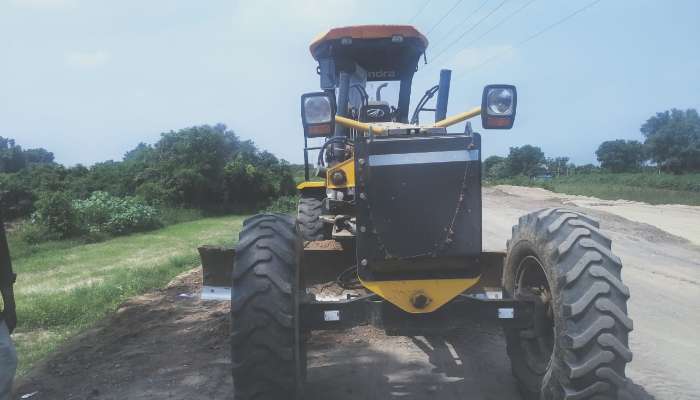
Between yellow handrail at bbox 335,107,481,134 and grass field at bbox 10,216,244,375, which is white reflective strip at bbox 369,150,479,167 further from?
grass field at bbox 10,216,244,375

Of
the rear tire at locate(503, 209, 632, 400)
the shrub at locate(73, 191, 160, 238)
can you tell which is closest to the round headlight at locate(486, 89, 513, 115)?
the rear tire at locate(503, 209, 632, 400)

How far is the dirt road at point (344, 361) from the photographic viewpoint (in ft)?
16.5

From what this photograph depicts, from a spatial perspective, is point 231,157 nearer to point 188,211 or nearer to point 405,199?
point 188,211

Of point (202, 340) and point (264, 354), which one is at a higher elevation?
point (264, 354)

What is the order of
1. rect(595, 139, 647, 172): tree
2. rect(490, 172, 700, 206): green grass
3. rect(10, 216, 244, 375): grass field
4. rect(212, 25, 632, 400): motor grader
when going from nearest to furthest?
1. rect(212, 25, 632, 400): motor grader
2. rect(10, 216, 244, 375): grass field
3. rect(490, 172, 700, 206): green grass
4. rect(595, 139, 647, 172): tree

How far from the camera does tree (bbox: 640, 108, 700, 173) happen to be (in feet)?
197

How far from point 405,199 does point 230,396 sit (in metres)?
2.25

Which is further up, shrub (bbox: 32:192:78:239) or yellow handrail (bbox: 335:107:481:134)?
yellow handrail (bbox: 335:107:481:134)

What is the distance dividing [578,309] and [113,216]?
22768mm

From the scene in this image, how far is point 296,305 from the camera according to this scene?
4004 millimetres

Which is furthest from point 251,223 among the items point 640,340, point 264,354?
point 640,340

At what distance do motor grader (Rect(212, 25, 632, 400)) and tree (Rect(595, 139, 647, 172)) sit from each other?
261ft

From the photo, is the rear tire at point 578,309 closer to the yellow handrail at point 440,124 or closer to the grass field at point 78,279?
the yellow handrail at point 440,124

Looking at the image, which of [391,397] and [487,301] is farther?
[391,397]
